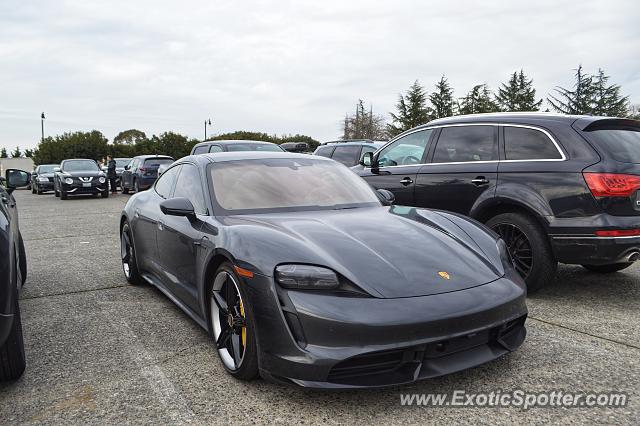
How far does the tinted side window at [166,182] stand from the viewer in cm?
459

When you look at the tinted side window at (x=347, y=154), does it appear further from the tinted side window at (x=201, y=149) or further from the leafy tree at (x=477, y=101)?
the leafy tree at (x=477, y=101)

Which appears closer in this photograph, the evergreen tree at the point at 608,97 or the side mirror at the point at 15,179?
the side mirror at the point at 15,179

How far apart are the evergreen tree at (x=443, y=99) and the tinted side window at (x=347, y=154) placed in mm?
43568

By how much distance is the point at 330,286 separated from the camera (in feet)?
8.41

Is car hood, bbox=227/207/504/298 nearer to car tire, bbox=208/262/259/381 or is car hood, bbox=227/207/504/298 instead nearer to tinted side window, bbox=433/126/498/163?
car tire, bbox=208/262/259/381

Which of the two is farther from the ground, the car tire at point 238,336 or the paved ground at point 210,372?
the car tire at point 238,336

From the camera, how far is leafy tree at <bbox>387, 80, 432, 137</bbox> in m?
53.5

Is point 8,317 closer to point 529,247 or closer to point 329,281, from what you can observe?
point 329,281

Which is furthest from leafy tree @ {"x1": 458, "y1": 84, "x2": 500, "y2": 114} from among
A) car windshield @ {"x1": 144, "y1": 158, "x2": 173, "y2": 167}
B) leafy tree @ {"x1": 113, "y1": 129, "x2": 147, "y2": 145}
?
leafy tree @ {"x1": 113, "y1": 129, "x2": 147, "y2": 145}

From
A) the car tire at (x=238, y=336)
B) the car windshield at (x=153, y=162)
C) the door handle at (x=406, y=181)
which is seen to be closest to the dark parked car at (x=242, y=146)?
the door handle at (x=406, y=181)

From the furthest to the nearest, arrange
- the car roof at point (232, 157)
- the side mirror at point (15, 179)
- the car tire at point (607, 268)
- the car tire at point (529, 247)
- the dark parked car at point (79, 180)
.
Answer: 1. the dark parked car at point (79, 180)
2. the car tire at point (607, 268)
3. the side mirror at point (15, 179)
4. the car tire at point (529, 247)
5. the car roof at point (232, 157)

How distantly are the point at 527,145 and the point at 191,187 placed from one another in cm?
312

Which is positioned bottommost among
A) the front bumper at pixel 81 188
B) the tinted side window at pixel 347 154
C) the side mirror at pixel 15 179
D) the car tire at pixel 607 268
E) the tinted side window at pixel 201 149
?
the car tire at pixel 607 268

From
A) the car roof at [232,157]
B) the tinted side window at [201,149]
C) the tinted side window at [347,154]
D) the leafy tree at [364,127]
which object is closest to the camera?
the car roof at [232,157]
